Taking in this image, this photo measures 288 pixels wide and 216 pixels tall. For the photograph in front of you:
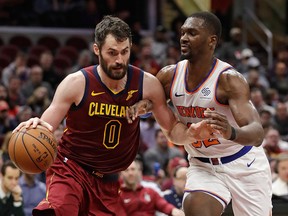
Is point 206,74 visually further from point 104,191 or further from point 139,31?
point 139,31

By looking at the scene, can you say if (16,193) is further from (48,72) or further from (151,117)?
(48,72)

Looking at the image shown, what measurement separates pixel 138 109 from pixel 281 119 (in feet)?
24.9

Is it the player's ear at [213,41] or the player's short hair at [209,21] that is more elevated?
the player's short hair at [209,21]

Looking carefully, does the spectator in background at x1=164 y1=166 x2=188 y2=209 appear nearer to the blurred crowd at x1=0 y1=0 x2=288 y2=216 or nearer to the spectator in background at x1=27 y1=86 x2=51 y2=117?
the blurred crowd at x1=0 y1=0 x2=288 y2=216

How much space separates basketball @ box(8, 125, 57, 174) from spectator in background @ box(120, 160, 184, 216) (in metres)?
3.08

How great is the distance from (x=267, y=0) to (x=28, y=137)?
1556 cm

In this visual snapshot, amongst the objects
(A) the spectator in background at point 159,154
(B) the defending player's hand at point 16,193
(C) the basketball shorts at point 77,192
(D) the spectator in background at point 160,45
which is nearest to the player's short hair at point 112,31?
(C) the basketball shorts at point 77,192

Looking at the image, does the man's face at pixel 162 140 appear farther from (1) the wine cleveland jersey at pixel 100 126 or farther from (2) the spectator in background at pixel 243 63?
(1) the wine cleveland jersey at pixel 100 126

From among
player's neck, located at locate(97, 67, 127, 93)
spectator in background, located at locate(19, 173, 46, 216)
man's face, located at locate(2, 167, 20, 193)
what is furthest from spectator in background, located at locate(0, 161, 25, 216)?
player's neck, located at locate(97, 67, 127, 93)

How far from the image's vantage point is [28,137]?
16.7 ft

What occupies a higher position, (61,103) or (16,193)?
(61,103)

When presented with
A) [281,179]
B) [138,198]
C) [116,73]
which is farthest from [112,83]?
[281,179]

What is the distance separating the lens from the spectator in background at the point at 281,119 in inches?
497

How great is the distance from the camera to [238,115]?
5.27m
